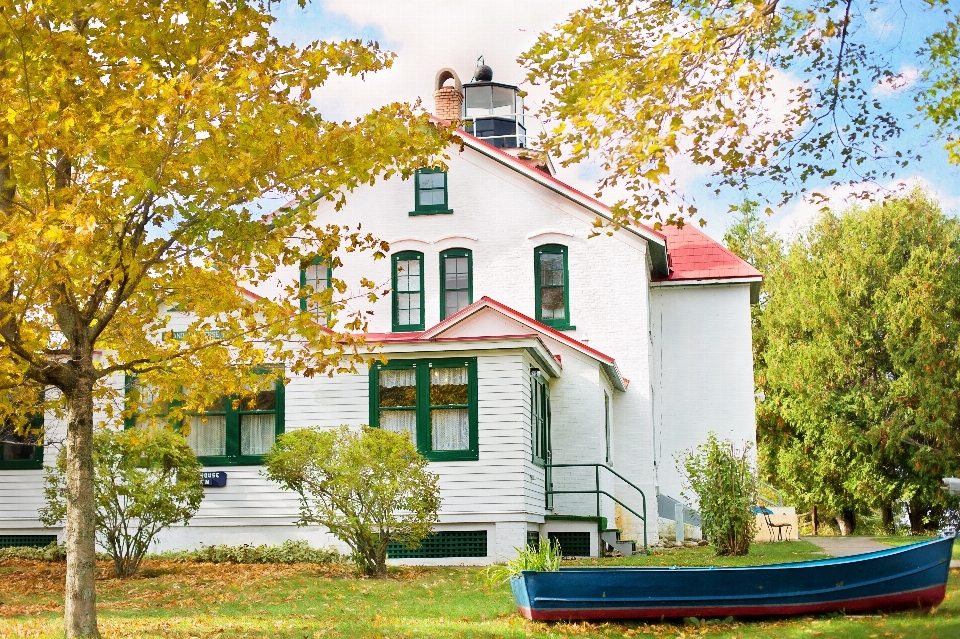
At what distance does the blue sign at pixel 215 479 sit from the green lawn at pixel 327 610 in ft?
7.45

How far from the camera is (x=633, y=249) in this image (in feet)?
77.9

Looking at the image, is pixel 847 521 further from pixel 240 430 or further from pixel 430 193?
pixel 240 430

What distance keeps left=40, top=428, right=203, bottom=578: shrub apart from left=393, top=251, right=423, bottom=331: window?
→ 7.83 m

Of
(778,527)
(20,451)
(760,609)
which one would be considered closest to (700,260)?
(778,527)

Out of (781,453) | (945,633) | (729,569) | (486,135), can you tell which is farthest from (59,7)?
(781,453)

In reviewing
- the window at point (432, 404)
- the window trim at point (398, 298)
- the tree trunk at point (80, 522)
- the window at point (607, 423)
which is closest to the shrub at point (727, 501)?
the window at point (607, 423)

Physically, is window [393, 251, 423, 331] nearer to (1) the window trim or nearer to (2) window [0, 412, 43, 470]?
(1) the window trim

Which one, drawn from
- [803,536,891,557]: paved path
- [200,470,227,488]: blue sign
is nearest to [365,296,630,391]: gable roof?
[200,470,227,488]: blue sign

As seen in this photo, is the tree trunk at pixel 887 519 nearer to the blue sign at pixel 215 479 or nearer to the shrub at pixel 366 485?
the shrub at pixel 366 485

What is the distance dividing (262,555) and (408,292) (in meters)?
7.59

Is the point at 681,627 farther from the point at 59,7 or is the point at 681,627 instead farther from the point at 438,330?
the point at 438,330

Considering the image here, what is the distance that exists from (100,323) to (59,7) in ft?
9.68

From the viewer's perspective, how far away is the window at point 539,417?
19.6 m

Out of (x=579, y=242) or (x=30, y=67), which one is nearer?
(x=30, y=67)
